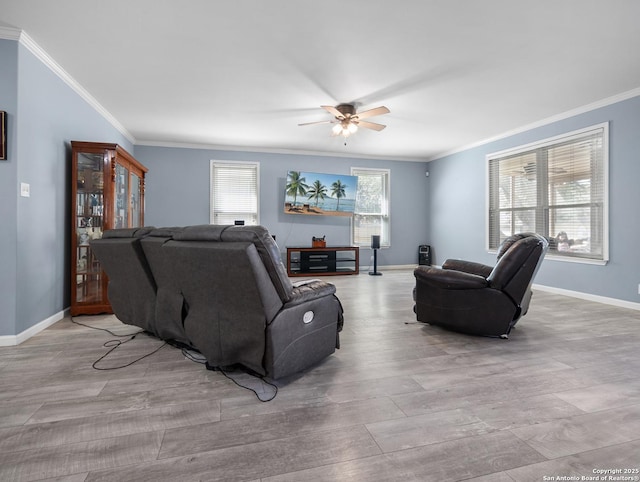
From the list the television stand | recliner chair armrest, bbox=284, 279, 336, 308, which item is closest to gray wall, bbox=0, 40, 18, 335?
recliner chair armrest, bbox=284, 279, 336, 308

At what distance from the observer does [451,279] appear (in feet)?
9.67

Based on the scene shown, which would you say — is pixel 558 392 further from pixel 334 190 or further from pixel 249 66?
pixel 334 190

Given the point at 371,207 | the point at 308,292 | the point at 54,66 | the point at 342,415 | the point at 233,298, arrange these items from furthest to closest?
the point at 371,207, the point at 54,66, the point at 308,292, the point at 233,298, the point at 342,415

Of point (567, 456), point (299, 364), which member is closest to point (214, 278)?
point (299, 364)

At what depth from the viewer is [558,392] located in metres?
1.98

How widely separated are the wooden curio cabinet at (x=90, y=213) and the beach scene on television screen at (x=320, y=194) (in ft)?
11.9

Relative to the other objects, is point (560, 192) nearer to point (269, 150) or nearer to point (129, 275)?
point (269, 150)

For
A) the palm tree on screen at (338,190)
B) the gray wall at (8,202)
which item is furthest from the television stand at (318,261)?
the gray wall at (8,202)

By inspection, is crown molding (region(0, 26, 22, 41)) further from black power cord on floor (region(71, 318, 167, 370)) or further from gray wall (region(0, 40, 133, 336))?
black power cord on floor (region(71, 318, 167, 370))

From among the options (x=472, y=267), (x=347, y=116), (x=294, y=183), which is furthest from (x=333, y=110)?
(x=294, y=183)

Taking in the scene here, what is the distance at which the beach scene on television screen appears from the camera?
278 inches

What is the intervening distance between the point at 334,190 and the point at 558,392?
19.0ft

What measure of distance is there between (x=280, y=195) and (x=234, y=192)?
99cm

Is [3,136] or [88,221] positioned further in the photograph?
[88,221]
